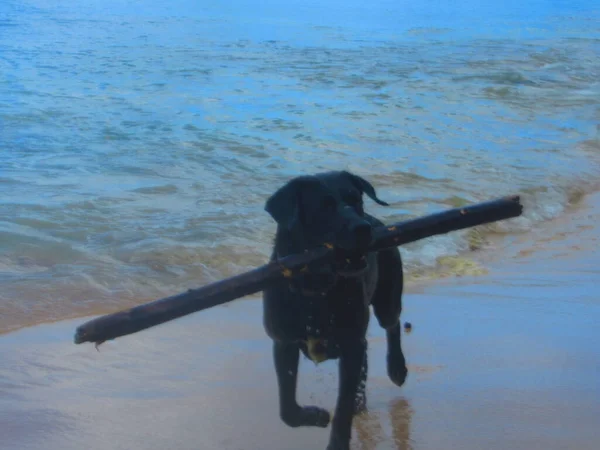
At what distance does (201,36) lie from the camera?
27.6 meters

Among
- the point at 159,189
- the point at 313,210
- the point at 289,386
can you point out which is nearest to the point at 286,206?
the point at 313,210

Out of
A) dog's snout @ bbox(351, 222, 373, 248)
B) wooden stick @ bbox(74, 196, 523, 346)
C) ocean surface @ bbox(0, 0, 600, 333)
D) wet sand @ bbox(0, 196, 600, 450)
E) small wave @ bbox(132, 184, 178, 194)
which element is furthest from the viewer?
small wave @ bbox(132, 184, 178, 194)

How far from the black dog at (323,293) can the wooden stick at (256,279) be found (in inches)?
3.5

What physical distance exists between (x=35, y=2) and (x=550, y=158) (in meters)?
30.1

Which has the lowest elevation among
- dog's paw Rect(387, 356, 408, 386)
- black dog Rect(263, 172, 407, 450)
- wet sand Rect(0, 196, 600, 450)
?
wet sand Rect(0, 196, 600, 450)

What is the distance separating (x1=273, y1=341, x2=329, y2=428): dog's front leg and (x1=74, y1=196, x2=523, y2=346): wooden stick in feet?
1.72

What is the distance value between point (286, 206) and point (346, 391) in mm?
863

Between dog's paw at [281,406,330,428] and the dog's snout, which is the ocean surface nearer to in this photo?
dog's paw at [281,406,330,428]

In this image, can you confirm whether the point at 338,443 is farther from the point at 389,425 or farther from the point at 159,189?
the point at 159,189

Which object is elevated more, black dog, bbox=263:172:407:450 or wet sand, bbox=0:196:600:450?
black dog, bbox=263:172:407:450

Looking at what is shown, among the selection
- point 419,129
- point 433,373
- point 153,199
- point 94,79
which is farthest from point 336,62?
point 433,373

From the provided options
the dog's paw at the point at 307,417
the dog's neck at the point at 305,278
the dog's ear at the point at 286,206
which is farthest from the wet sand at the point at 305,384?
the dog's ear at the point at 286,206

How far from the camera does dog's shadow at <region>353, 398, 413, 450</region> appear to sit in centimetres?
426

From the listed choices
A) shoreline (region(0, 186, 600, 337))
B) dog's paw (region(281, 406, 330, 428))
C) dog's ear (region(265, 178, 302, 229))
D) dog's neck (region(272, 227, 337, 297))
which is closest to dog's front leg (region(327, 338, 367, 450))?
dog's paw (region(281, 406, 330, 428))
